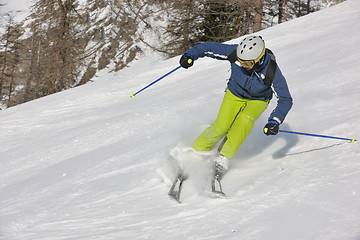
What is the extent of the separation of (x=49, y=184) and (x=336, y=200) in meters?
3.38

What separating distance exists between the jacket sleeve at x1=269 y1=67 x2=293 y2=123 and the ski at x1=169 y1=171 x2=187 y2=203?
112 cm

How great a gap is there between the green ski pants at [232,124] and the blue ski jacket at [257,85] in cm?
8

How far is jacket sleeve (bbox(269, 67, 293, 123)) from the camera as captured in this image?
3.93 meters

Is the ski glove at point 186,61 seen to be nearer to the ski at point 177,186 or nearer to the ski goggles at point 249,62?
the ski goggles at point 249,62

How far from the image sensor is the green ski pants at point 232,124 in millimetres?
4004

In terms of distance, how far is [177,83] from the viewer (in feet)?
30.3

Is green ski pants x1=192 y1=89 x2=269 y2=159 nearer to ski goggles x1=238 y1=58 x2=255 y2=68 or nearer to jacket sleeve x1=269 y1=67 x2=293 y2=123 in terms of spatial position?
jacket sleeve x1=269 y1=67 x2=293 y2=123

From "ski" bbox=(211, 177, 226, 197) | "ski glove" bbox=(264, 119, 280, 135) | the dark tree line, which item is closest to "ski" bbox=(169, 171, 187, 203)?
"ski" bbox=(211, 177, 226, 197)

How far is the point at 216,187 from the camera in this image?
397cm

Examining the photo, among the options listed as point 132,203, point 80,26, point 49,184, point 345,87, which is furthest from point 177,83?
point 80,26

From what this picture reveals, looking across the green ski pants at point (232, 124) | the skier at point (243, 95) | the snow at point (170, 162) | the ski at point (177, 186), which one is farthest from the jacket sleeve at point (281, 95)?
the ski at point (177, 186)

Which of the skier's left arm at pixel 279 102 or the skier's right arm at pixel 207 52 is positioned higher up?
the skier's right arm at pixel 207 52

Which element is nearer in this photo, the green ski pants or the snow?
the snow

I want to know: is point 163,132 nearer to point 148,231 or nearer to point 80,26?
point 148,231
